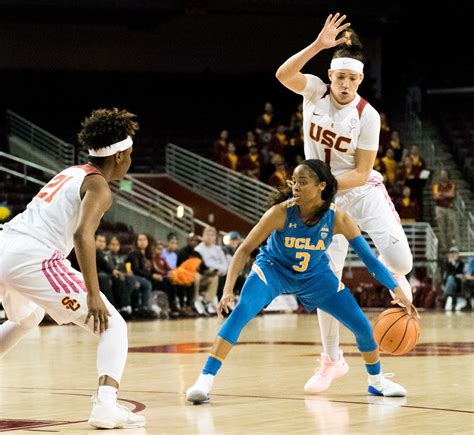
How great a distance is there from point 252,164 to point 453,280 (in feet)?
17.8

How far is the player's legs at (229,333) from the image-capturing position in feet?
22.8

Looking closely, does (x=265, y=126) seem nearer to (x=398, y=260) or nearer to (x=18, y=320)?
(x=398, y=260)

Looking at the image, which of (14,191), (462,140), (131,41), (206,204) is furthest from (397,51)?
(14,191)

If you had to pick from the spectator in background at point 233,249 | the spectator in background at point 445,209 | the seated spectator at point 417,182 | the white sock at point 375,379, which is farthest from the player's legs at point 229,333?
the seated spectator at point 417,182

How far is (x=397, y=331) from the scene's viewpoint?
7340 mm

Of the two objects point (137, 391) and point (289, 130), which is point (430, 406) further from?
point (289, 130)

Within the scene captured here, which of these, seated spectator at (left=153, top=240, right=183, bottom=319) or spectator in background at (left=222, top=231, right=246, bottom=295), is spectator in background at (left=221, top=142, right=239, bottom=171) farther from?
seated spectator at (left=153, top=240, right=183, bottom=319)

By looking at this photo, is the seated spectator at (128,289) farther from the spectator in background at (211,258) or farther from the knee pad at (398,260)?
the knee pad at (398,260)

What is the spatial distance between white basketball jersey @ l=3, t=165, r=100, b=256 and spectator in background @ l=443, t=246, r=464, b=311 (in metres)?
15.6

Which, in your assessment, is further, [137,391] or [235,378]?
[235,378]

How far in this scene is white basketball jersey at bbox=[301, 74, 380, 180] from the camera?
792 centimetres

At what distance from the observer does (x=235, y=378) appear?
855 cm

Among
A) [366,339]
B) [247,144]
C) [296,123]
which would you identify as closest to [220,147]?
[247,144]

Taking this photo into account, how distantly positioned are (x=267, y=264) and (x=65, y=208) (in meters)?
1.73
